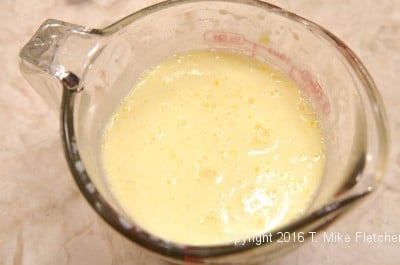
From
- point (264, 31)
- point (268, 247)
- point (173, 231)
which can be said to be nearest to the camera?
point (268, 247)

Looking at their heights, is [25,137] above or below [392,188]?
below

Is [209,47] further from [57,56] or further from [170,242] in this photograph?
[170,242]

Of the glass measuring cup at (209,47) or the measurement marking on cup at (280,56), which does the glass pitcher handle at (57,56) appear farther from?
the measurement marking on cup at (280,56)

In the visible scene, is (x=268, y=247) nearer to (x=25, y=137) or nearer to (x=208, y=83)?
(x=208, y=83)

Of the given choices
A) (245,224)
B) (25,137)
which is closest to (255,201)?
(245,224)

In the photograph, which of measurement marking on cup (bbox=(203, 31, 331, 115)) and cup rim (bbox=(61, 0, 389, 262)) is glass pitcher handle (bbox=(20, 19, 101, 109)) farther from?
measurement marking on cup (bbox=(203, 31, 331, 115))
